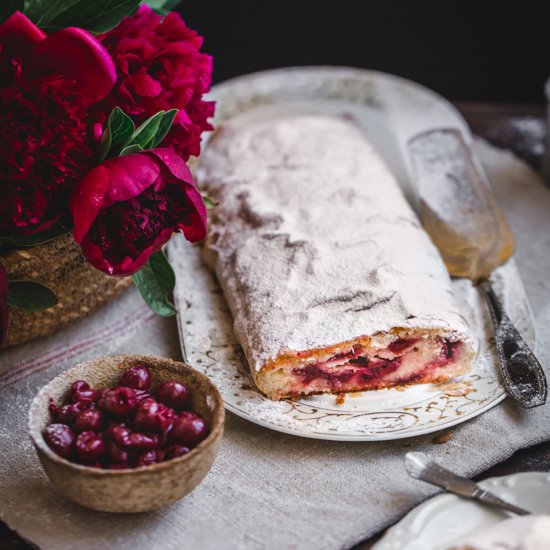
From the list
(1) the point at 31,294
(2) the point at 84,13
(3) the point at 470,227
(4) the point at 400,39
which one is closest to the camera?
(2) the point at 84,13

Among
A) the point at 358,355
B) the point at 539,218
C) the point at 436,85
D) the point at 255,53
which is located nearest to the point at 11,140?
the point at 358,355

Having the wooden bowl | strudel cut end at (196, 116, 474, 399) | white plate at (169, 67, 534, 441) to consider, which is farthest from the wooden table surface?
the wooden bowl

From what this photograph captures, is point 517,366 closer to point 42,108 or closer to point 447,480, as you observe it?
point 447,480

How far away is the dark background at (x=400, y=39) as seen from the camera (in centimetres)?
322

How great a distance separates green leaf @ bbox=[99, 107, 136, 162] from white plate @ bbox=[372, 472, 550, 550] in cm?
85

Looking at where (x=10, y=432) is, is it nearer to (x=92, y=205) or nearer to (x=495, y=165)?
(x=92, y=205)

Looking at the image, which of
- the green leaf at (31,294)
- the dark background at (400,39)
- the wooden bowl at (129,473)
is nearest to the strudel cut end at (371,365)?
the wooden bowl at (129,473)

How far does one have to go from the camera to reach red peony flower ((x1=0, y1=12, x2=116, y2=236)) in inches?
52.2

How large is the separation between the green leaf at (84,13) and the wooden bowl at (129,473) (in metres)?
0.67

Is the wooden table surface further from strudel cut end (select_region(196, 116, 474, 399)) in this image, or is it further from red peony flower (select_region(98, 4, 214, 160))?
red peony flower (select_region(98, 4, 214, 160))

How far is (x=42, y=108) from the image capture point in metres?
1.33

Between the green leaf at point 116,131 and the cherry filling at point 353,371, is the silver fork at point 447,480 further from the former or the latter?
the green leaf at point 116,131

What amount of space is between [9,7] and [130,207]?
0.42 metres

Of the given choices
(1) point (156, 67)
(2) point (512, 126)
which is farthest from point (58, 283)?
(2) point (512, 126)
